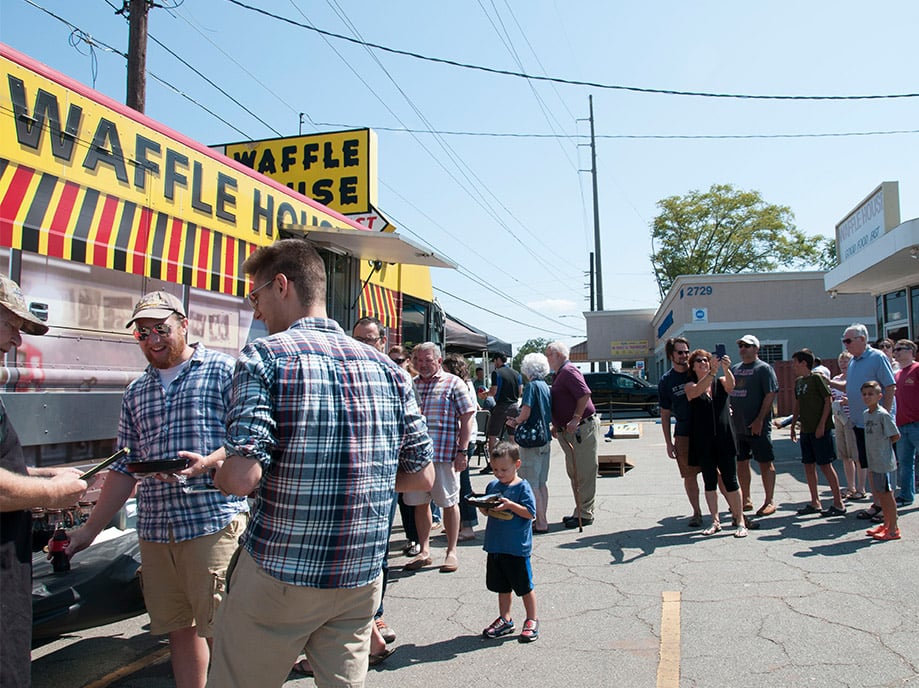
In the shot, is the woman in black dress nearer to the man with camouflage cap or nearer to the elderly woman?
the elderly woman

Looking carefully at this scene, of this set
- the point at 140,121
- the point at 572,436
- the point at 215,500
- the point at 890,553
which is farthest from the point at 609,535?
the point at 140,121

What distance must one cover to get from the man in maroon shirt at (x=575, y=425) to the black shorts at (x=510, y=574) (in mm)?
2945

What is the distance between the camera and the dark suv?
2617 centimetres

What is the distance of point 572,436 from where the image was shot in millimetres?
7355

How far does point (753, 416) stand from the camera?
24.3 ft

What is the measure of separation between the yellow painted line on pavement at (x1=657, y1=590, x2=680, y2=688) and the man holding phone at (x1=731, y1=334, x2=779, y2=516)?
2.74 metres

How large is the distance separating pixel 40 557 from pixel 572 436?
485 centimetres

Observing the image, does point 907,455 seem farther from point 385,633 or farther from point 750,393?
point 385,633

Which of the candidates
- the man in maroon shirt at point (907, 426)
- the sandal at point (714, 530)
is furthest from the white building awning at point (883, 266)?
the sandal at point (714, 530)

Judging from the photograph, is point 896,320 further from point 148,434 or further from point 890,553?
point 148,434

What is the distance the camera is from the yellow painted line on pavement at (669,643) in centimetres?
375

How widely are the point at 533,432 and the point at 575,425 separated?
52 centimetres

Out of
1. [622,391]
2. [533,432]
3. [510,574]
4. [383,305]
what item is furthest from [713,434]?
[622,391]

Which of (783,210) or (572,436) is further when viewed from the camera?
(783,210)
